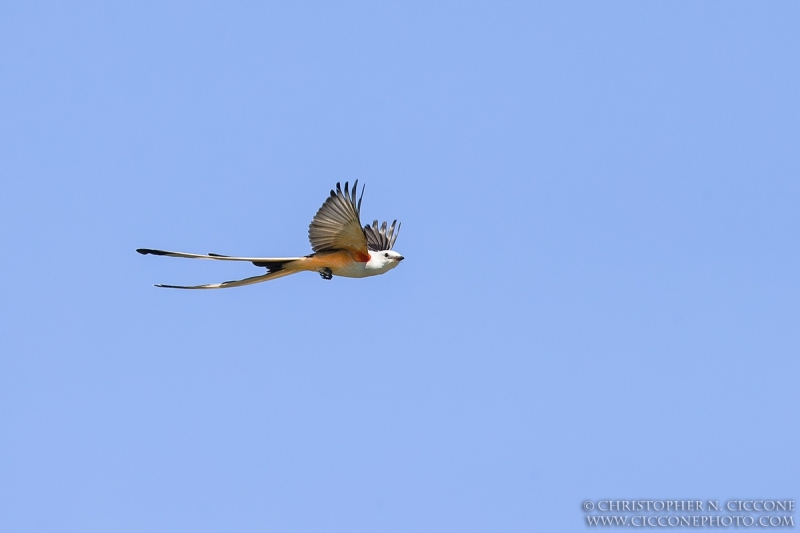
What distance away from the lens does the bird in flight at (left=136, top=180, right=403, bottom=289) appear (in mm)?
Answer: 13062

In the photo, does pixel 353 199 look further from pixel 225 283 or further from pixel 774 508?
pixel 774 508

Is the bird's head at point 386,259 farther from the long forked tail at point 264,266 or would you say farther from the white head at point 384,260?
the long forked tail at point 264,266

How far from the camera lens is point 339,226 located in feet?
43.8

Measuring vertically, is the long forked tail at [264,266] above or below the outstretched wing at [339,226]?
below

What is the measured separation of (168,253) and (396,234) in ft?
17.6

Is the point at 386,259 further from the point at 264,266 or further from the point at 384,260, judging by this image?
the point at 264,266

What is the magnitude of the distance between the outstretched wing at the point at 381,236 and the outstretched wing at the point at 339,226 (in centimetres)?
226

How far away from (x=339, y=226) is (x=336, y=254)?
707mm

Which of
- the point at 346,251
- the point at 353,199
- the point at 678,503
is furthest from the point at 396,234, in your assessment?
the point at 678,503

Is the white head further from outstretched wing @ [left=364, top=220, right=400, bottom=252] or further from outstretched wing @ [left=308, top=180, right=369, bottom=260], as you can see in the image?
outstretched wing @ [left=364, top=220, right=400, bottom=252]

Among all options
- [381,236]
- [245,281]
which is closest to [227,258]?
[245,281]

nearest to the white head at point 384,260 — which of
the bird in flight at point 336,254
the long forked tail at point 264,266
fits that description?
the bird in flight at point 336,254

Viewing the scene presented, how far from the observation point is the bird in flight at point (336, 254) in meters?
13.1

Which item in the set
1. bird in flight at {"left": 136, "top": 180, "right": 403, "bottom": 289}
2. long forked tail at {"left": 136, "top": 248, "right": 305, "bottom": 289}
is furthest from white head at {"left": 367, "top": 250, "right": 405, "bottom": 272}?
long forked tail at {"left": 136, "top": 248, "right": 305, "bottom": 289}
